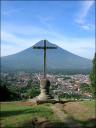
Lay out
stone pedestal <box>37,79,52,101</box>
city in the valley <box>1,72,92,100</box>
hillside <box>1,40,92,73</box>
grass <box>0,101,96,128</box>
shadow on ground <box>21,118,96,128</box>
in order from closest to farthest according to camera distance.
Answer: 1. shadow on ground <box>21,118,96,128</box>
2. grass <box>0,101,96,128</box>
3. stone pedestal <box>37,79,52,101</box>
4. city in the valley <box>1,72,92,100</box>
5. hillside <box>1,40,92,73</box>

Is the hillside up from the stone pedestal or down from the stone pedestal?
up

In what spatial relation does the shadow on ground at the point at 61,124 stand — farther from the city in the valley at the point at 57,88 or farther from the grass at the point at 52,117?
the city in the valley at the point at 57,88

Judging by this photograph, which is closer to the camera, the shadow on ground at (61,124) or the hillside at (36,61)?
the shadow on ground at (61,124)

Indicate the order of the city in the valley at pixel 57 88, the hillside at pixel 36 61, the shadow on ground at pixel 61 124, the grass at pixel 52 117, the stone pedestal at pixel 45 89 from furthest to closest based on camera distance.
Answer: the hillside at pixel 36 61 < the city in the valley at pixel 57 88 < the stone pedestal at pixel 45 89 < the grass at pixel 52 117 < the shadow on ground at pixel 61 124

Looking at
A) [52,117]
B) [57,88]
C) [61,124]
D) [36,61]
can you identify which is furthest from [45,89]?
[36,61]

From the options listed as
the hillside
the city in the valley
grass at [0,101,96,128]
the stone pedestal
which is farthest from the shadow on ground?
the hillside

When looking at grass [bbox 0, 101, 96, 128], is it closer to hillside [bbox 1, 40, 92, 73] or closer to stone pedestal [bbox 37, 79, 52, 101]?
stone pedestal [bbox 37, 79, 52, 101]

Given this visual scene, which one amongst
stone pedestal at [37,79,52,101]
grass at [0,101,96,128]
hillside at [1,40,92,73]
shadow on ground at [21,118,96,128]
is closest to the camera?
shadow on ground at [21,118,96,128]

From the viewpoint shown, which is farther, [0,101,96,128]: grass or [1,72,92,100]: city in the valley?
[1,72,92,100]: city in the valley

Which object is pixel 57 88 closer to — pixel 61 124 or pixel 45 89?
pixel 45 89

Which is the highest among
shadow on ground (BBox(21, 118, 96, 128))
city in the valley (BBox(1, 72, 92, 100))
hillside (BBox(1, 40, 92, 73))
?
hillside (BBox(1, 40, 92, 73))

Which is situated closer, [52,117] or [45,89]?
[52,117]

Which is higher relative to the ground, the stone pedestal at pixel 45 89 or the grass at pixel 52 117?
the stone pedestal at pixel 45 89

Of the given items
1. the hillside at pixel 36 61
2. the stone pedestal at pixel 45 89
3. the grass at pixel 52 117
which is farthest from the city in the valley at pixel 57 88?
the hillside at pixel 36 61
